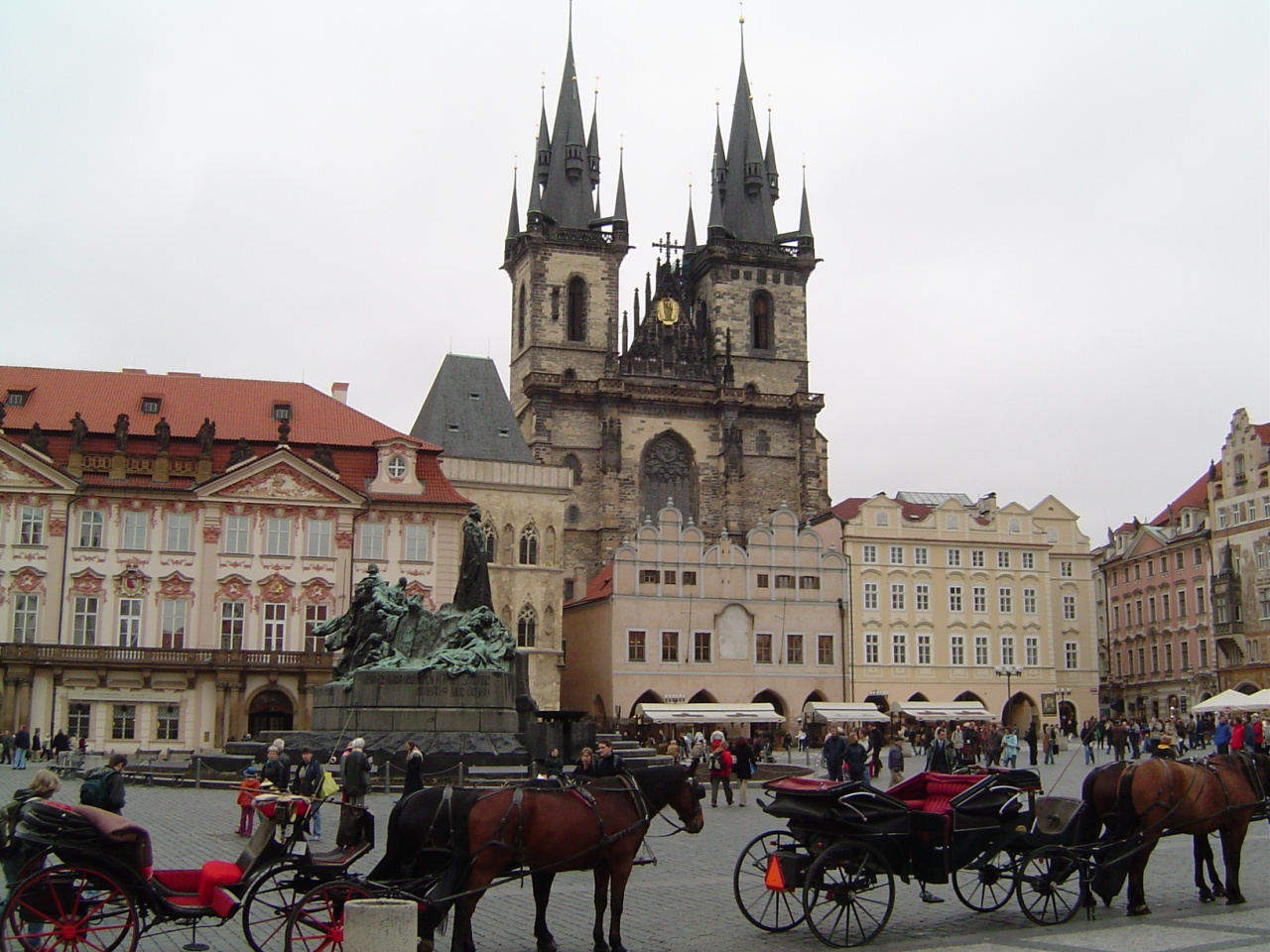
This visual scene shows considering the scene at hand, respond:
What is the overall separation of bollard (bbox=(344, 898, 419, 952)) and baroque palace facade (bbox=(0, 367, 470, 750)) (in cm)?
3630

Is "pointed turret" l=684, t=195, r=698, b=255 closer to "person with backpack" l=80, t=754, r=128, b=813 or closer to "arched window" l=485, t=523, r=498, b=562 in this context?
"arched window" l=485, t=523, r=498, b=562

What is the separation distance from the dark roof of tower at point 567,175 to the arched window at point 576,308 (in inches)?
125

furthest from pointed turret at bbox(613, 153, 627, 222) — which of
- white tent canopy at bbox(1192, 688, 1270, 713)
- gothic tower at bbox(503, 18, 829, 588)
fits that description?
white tent canopy at bbox(1192, 688, 1270, 713)

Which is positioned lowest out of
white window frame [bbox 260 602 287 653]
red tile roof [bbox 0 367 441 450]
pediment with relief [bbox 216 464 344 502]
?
white window frame [bbox 260 602 287 653]

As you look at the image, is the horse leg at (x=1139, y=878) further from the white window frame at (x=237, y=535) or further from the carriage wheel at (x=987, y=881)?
the white window frame at (x=237, y=535)

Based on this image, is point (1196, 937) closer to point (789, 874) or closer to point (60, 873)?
point (789, 874)

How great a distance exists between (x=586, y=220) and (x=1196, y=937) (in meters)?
64.2

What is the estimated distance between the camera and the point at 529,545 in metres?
53.9

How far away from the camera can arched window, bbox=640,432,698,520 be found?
220 feet

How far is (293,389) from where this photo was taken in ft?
162

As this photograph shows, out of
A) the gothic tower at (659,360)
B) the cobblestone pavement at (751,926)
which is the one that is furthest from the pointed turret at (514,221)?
the cobblestone pavement at (751,926)

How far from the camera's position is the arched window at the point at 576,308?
69625 millimetres

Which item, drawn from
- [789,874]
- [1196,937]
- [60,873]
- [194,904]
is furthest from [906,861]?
[60,873]

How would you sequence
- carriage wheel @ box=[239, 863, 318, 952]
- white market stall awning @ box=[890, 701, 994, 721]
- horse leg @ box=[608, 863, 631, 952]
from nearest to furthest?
carriage wheel @ box=[239, 863, 318, 952]
horse leg @ box=[608, 863, 631, 952]
white market stall awning @ box=[890, 701, 994, 721]
